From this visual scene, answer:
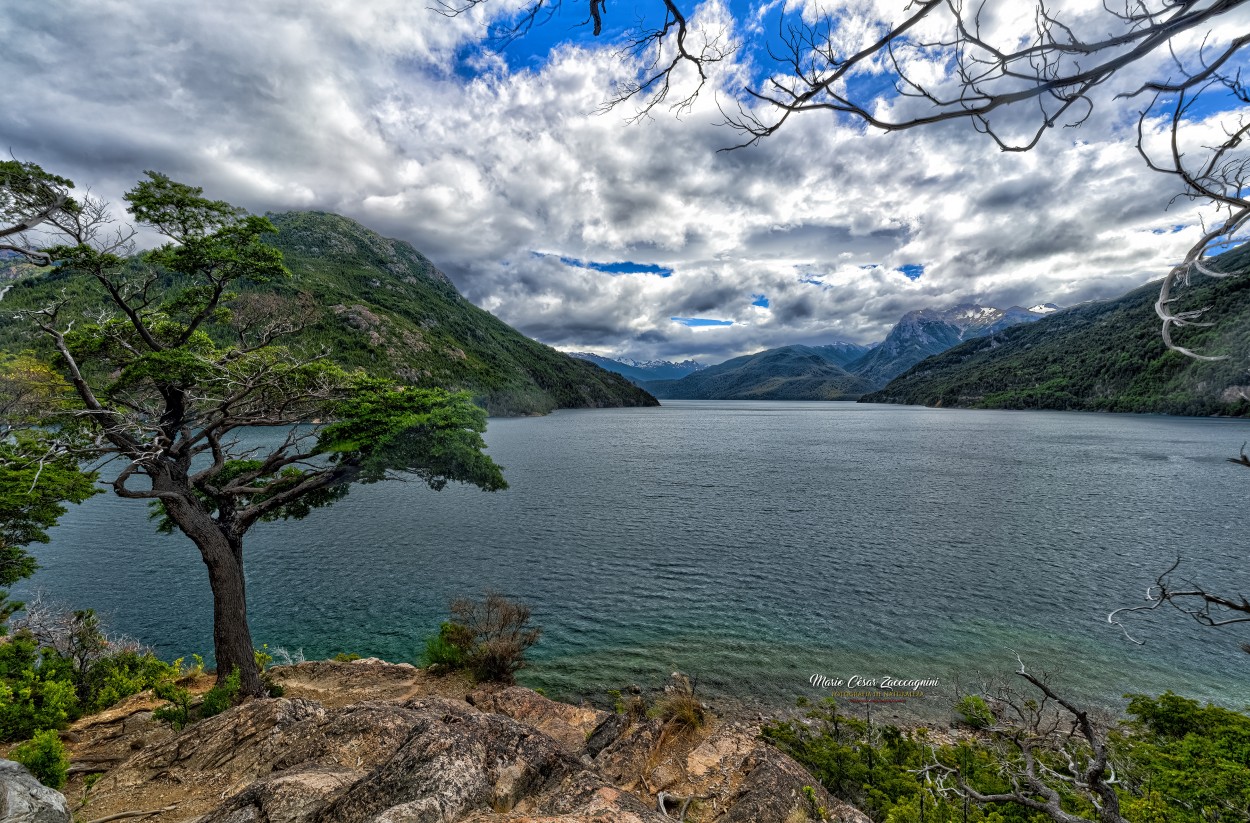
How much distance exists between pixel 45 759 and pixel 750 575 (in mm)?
28458

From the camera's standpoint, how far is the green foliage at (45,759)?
8.69m

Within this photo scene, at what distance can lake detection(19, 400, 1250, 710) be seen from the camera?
21375mm

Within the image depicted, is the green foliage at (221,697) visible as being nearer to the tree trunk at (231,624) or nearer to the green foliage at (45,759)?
the tree trunk at (231,624)

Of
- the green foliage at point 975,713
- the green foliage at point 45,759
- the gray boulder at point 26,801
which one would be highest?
the gray boulder at point 26,801

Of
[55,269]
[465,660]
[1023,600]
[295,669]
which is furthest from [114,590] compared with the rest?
[1023,600]

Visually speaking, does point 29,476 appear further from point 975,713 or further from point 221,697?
point 975,713

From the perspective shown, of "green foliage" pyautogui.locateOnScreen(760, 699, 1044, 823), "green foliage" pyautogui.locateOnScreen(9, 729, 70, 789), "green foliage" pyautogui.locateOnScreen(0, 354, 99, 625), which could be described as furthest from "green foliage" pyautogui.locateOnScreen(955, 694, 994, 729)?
"green foliage" pyautogui.locateOnScreen(0, 354, 99, 625)

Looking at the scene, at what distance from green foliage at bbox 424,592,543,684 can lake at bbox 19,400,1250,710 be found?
6.70 ft

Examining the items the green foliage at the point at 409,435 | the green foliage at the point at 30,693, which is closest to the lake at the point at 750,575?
the green foliage at the point at 30,693

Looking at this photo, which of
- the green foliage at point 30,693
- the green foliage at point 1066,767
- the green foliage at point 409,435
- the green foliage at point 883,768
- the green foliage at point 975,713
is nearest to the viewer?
the green foliage at point 1066,767

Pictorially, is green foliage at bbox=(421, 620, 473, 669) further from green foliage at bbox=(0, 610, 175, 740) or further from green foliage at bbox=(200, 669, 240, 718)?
green foliage at bbox=(0, 610, 175, 740)

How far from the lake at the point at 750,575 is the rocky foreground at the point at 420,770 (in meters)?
7.39

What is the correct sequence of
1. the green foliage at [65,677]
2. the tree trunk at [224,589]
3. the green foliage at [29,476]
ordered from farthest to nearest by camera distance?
the tree trunk at [224,589] → the green foliage at [65,677] → the green foliage at [29,476]

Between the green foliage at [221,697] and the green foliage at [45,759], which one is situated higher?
the green foliage at [45,759]
